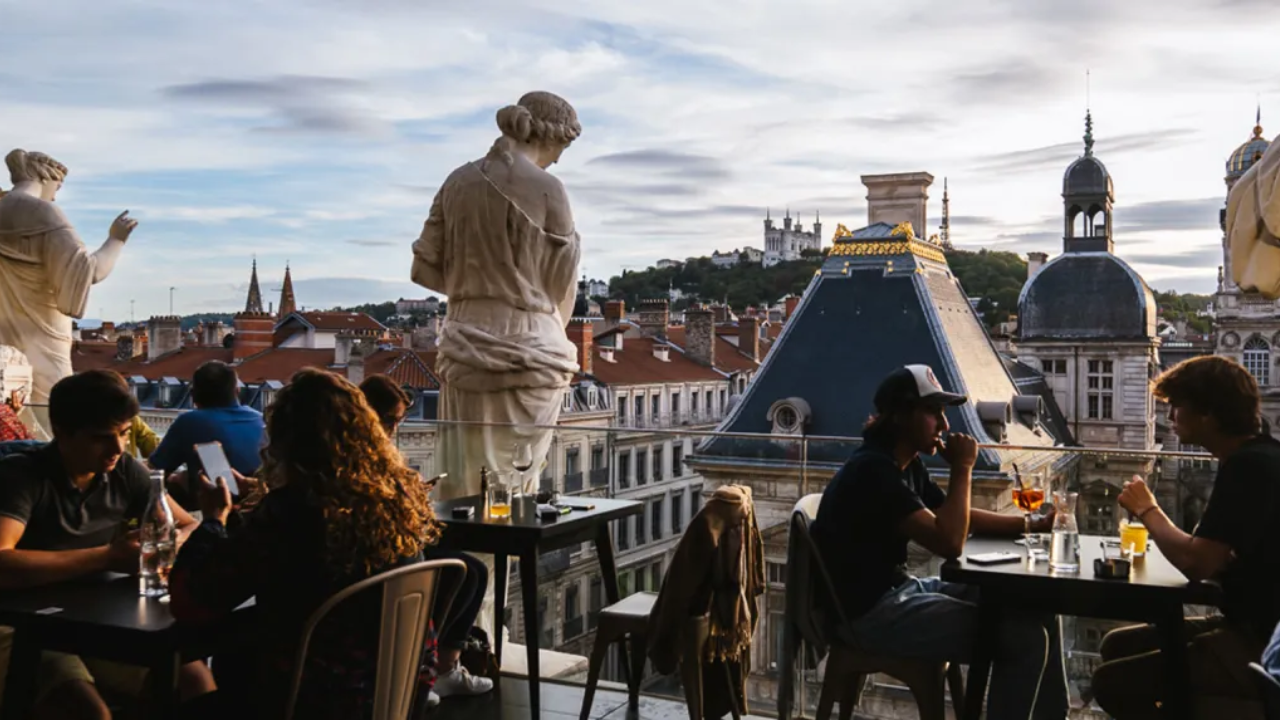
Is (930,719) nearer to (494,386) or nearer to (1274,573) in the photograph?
(1274,573)

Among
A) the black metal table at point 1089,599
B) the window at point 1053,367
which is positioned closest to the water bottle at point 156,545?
the black metal table at point 1089,599

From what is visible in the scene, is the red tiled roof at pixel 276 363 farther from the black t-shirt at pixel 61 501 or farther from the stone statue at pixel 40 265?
the black t-shirt at pixel 61 501

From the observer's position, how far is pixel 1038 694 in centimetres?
325

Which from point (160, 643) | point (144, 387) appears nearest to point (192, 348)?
point (144, 387)

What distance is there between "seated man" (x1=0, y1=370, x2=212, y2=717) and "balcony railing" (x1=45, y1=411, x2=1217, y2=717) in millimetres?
896

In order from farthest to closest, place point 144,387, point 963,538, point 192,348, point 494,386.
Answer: point 192,348
point 144,387
point 494,386
point 963,538

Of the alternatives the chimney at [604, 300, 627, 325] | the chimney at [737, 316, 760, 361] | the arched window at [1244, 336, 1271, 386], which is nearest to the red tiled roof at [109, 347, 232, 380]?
the chimney at [604, 300, 627, 325]

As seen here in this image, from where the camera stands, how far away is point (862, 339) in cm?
2722

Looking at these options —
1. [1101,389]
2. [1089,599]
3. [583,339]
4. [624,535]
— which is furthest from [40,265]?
[1101,389]

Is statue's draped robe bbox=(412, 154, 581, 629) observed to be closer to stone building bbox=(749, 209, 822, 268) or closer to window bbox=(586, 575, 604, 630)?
window bbox=(586, 575, 604, 630)

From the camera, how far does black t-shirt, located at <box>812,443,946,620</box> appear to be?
3.22 meters

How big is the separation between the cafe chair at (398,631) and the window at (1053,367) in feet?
137

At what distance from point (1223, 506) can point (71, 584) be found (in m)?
2.86

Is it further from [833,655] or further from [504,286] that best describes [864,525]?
[504,286]
